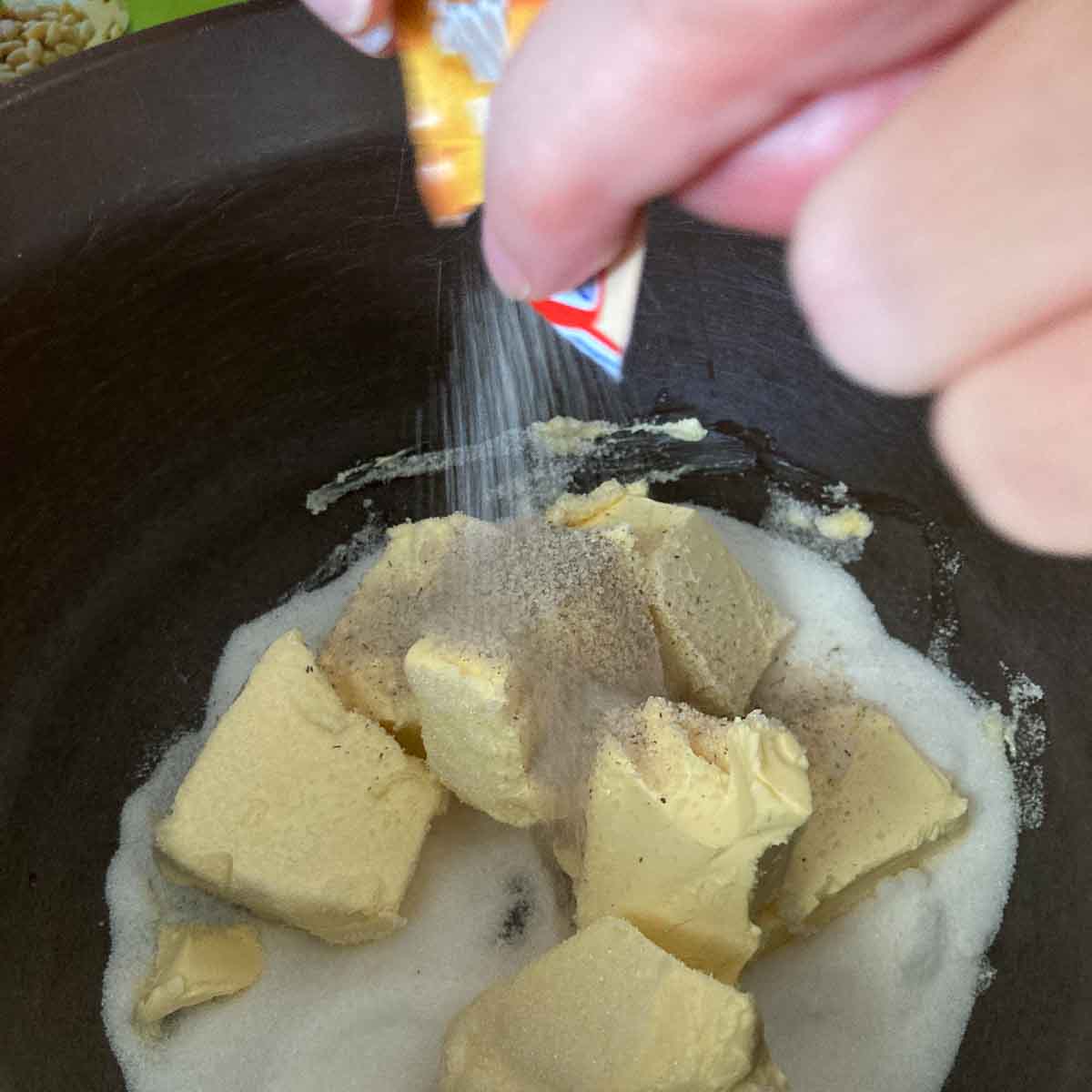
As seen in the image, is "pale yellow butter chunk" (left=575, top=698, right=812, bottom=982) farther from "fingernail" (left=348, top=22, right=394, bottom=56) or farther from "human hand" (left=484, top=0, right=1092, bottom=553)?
"fingernail" (left=348, top=22, right=394, bottom=56)

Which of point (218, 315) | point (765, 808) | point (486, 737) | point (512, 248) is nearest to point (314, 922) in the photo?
point (486, 737)

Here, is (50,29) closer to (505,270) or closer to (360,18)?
(360,18)

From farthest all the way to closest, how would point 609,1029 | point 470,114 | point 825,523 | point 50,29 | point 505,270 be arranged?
Answer: point 50,29
point 825,523
point 609,1029
point 470,114
point 505,270

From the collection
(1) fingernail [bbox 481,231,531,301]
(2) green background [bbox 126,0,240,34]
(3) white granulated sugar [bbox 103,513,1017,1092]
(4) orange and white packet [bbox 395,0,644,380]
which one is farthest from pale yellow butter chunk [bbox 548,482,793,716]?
(2) green background [bbox 126,0,240,34]

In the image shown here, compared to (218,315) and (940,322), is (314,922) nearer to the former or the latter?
(218,315)

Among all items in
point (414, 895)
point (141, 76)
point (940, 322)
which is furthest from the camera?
point (414, 895)

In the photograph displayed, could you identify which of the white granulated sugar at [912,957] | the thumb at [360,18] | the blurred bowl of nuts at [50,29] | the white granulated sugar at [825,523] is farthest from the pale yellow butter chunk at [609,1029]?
the blurred bowl of nuts at [50,29]

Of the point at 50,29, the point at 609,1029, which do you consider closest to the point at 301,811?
the point at 609,1029
